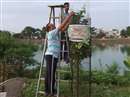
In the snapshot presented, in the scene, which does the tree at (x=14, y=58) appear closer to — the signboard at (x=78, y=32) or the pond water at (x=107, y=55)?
the pond water at (x=107, y=55)

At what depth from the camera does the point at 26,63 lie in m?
10.6

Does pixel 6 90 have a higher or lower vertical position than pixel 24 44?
lower

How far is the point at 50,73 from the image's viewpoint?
7.41 meters

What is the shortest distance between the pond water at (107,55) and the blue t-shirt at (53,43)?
347cm

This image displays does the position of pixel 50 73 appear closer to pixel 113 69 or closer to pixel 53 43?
pixel 53 43

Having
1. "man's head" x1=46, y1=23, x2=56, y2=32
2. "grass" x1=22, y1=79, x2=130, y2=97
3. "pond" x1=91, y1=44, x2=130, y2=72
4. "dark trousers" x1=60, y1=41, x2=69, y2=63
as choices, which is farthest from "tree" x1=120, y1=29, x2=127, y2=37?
"man's head" x1=46, y1=23, x2=56, y2=32

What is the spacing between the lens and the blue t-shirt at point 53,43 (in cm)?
730

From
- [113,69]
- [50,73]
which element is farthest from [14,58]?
[50,73]

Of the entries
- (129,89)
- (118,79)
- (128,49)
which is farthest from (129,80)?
(128,49)

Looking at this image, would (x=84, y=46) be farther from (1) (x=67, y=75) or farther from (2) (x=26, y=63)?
(2) (x=26, y=63)

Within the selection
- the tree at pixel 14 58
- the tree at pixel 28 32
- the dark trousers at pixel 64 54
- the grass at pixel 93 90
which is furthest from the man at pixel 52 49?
the tree at pixel 28 32

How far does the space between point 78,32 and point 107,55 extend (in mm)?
4134

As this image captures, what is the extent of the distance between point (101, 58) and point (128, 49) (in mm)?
916

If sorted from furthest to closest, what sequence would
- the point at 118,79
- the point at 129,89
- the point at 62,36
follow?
the point at 118,79 → the point at 129,89 → the point at 62,36
